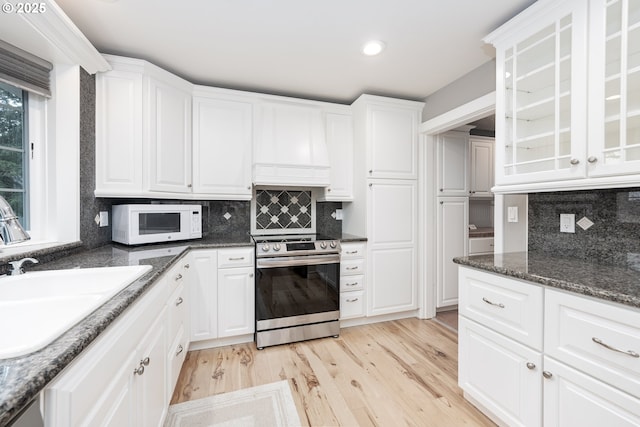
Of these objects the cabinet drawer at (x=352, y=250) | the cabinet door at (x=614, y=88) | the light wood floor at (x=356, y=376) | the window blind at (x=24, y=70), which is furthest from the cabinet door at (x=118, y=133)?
the cabinet door at (x=614, y=88)

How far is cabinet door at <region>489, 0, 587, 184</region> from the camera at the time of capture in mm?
1345

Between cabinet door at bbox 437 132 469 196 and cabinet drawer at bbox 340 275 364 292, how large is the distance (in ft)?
4.18

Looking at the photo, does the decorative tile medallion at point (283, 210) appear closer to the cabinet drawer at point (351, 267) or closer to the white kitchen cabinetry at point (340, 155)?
the white kitchen cabinetry at point (340, 155)

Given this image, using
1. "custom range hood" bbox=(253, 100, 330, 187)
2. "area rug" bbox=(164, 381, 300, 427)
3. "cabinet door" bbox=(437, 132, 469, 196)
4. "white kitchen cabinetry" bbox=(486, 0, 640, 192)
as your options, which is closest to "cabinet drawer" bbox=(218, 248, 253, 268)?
"custom range hood" bbox=(253, 100, 330, 187)

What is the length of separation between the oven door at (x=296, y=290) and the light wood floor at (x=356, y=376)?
23 cm

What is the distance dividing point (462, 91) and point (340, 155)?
1242mm

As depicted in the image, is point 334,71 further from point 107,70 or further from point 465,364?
point 465,364

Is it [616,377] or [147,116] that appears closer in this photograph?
[616,377]

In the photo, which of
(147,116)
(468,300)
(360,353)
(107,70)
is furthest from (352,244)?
(107,70)

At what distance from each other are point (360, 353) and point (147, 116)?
2523 millimetres

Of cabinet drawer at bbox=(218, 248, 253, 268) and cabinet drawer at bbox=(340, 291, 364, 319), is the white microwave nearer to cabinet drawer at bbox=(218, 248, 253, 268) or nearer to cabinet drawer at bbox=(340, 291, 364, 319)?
cabinet drawer at bbox=(218, 248, 253, 268)

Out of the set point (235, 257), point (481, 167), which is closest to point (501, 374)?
point (235, 257)

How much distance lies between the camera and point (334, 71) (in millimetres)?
2383

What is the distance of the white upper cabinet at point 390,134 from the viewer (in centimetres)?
277
